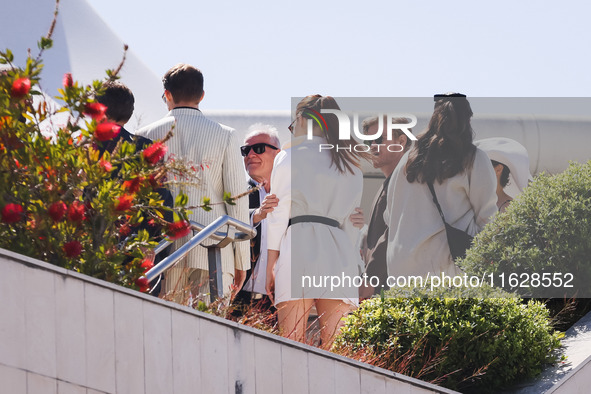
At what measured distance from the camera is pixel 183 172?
3785 mm

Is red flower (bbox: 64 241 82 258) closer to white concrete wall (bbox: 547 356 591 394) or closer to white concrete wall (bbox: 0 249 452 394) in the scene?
white concrete wall (bbox: 0 249 452 394)

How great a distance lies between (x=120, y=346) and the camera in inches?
138

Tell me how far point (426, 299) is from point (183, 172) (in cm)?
→ 216

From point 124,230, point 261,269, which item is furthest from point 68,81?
point 261,269

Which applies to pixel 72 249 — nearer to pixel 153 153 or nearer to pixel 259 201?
pixel 153 153

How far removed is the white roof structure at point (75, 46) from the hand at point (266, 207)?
17.7 feet

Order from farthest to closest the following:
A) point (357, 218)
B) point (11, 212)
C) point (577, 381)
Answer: point (357, 218) → point (577, 381) → point (11, 212)

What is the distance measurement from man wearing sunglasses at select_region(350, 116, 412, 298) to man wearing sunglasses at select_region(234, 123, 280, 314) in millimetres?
703

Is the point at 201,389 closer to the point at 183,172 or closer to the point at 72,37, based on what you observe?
the point at 183,172

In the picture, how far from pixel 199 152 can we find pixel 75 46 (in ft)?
24.7

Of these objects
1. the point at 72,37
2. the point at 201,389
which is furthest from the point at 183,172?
the point at 72,37

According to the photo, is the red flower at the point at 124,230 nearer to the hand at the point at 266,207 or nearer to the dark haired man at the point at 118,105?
the dark haired man at the point at 118,105

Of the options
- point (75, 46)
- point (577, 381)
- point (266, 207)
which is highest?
point (75, 46)

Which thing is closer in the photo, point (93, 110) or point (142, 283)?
point (93, 110)
